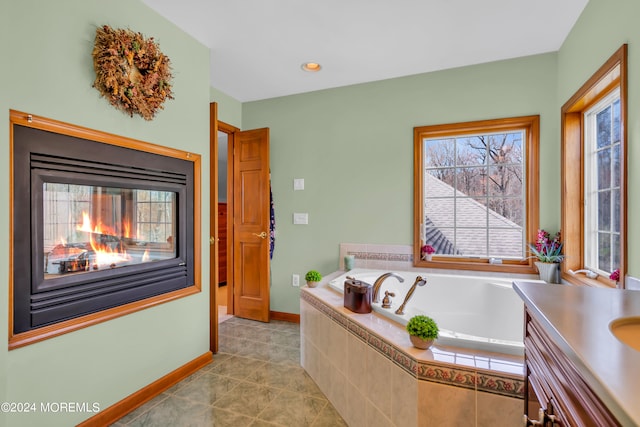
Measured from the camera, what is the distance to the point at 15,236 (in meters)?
1.44

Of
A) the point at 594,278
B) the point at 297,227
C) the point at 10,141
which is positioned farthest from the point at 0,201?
the point at 594,278

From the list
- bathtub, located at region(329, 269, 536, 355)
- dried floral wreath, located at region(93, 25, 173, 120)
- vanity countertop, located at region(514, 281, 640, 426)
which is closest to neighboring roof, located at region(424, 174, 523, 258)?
bathtub, located at region(329, 269, 536, 355)

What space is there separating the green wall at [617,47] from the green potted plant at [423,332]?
103 cm

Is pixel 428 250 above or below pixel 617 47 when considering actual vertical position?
below

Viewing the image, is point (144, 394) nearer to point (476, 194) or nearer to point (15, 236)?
point (15, 236)

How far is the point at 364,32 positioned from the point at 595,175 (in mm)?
1884

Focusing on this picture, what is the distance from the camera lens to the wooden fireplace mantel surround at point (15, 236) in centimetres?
142

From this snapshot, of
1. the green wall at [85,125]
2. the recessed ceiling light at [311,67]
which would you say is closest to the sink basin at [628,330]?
the green wall at [85,125]

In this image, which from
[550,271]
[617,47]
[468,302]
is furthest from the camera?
[468,302]

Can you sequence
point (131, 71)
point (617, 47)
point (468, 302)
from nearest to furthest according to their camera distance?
point (617, 47)
point (131, 71)
point (468, 302)

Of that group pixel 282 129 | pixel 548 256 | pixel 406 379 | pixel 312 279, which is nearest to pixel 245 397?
pixel 312 279

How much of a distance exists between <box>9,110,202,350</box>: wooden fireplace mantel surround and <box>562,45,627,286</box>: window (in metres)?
2.53

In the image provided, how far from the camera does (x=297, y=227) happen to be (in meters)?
3.56

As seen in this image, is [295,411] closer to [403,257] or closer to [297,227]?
[403,257]
